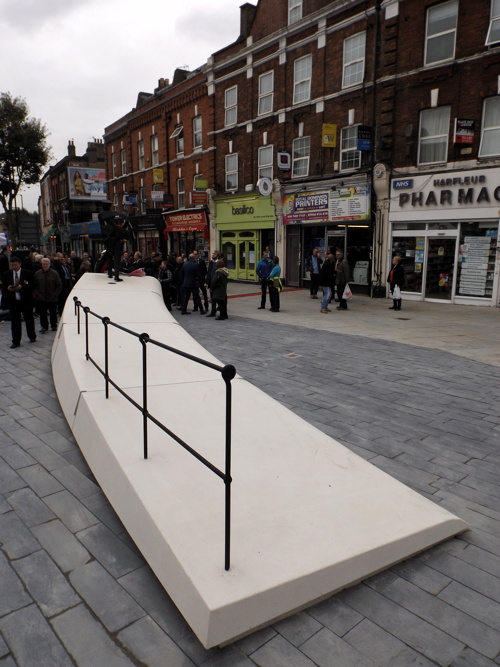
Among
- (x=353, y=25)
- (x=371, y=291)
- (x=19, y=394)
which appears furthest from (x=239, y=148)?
(x=19, y=394)

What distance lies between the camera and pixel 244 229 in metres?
24.9

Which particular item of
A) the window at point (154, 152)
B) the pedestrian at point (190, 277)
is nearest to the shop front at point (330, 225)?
the pedestrian at point (190, 277)

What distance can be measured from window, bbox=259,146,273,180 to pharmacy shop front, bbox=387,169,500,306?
300 inches

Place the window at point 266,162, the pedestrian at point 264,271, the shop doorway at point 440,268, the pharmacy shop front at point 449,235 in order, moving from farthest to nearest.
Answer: the window at point 266,162, the shop doorway at point 440,268, the pedestrian at point 264,271, the pharmacy shop front at point 449,235

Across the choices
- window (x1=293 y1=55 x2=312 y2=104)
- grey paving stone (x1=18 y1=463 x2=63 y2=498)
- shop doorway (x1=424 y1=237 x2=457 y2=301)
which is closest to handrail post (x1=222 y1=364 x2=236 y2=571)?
grey paving stone (x1=18 y1=463 x2=63 y2=498)

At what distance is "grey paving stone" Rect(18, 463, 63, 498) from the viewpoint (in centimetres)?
391

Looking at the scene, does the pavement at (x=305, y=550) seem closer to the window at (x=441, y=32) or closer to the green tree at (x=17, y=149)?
the window at (x=441, y=32)

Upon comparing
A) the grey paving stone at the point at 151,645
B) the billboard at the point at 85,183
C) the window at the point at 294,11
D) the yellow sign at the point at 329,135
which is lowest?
the grey paving stone at the point at 151,645

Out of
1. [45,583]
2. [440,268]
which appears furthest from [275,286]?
[45,583]

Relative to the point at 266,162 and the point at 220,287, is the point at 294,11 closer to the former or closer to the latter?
the point at 266,162

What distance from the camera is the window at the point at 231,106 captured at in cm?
2494

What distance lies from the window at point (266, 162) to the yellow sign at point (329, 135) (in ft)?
14.5

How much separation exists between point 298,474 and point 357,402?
9.00 feet

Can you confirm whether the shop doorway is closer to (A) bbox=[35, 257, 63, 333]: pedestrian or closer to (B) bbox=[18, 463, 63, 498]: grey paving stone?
(A) bbox=[35, 257, 63, 333]: pedestrian
